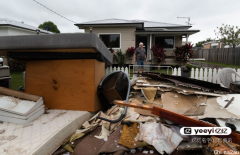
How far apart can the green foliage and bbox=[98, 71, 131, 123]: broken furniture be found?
9.59 meters

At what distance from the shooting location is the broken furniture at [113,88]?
9.28ft

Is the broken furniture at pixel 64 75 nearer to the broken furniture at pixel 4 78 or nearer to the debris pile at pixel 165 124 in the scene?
the debris pile at pixel 165 124

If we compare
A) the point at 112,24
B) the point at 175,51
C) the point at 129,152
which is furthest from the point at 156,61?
the point at 129,152

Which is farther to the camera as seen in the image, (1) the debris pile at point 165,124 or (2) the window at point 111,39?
(2) the window at point 111,39

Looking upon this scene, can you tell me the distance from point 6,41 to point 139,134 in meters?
2.36

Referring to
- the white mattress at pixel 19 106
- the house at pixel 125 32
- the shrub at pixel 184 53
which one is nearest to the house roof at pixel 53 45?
the white mattress at pixel 19 106

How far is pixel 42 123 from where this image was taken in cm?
224

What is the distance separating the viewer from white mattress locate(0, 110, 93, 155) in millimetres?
1658

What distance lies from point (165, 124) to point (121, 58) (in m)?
10.9

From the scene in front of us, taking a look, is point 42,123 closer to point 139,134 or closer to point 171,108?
point 139,134

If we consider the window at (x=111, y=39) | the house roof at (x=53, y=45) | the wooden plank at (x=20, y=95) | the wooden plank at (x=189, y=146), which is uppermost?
the window at (x=111, y=39)

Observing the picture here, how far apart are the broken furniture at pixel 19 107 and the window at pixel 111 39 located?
37.5ft

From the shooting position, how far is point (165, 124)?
6.84ft

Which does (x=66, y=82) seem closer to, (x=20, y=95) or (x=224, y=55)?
(x=20, y=95)
